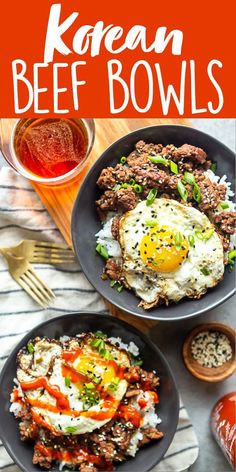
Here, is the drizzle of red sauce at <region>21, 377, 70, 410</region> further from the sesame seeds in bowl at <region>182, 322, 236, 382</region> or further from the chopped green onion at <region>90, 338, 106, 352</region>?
the sesame seeds in bowl at <region>182, 322, 236, 382</region>

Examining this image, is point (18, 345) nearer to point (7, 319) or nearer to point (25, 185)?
point (7, 319)

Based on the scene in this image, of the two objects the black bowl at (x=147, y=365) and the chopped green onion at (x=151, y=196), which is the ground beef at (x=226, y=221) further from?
the black bowl at (x=147, y=365)

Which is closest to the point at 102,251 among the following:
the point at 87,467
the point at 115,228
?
the point at 115,228

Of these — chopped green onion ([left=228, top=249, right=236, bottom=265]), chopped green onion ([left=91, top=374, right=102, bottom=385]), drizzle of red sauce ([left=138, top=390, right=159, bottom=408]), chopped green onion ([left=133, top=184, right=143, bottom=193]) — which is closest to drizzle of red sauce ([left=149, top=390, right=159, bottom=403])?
drizzle of red sauce ([left=138, top=390, right=159, bottom=408])

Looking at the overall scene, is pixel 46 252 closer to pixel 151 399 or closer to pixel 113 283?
pixel 113 283

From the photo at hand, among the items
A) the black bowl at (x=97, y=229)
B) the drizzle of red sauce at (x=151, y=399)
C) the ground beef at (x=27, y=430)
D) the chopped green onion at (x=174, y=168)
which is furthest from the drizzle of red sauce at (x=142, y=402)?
the chopped green onion at (x=174, y=168)
